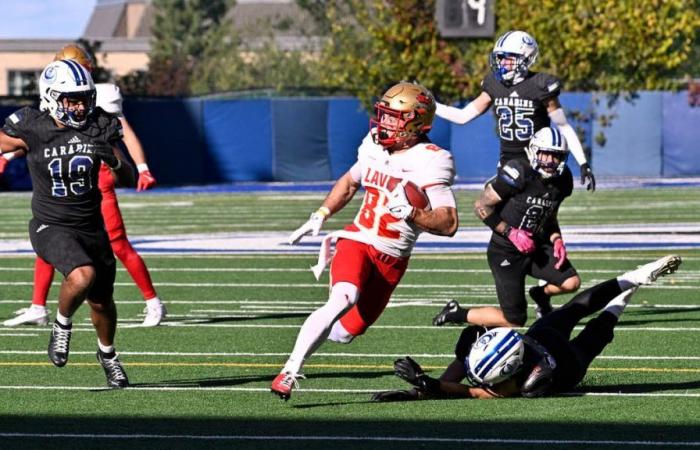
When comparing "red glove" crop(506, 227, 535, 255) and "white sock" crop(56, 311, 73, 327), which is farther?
"red glove" crop(506, 227, 535, 255)

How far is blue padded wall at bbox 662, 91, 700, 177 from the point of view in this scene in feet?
129

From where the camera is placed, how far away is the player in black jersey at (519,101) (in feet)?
38.9

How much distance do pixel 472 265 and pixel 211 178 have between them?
75.5ft

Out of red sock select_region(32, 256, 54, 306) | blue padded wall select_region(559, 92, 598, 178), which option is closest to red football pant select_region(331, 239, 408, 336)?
red sock select_region(32, 256, 54, 306)

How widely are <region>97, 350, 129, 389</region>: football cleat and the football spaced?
6.11 feet

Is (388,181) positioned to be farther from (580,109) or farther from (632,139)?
(632,139)

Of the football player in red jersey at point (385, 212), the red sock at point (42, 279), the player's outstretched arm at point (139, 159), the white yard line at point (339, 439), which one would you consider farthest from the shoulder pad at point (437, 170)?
the red sock at point (42, 279)

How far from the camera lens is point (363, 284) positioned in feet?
27.3

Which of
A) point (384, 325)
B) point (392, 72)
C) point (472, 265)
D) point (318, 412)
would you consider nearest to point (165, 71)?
point (392, 72)

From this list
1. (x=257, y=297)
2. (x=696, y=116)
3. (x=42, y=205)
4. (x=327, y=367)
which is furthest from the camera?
(x=696, y=116)

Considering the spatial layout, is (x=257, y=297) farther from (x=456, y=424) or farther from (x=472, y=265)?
(x=456, y=424)

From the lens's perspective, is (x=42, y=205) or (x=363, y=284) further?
(x=42, y=205)

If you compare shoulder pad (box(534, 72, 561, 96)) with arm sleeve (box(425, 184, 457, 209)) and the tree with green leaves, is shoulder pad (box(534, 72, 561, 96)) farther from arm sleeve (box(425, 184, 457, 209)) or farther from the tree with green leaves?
the tree with green leaves

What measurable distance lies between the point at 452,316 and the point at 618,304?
2324 mm
